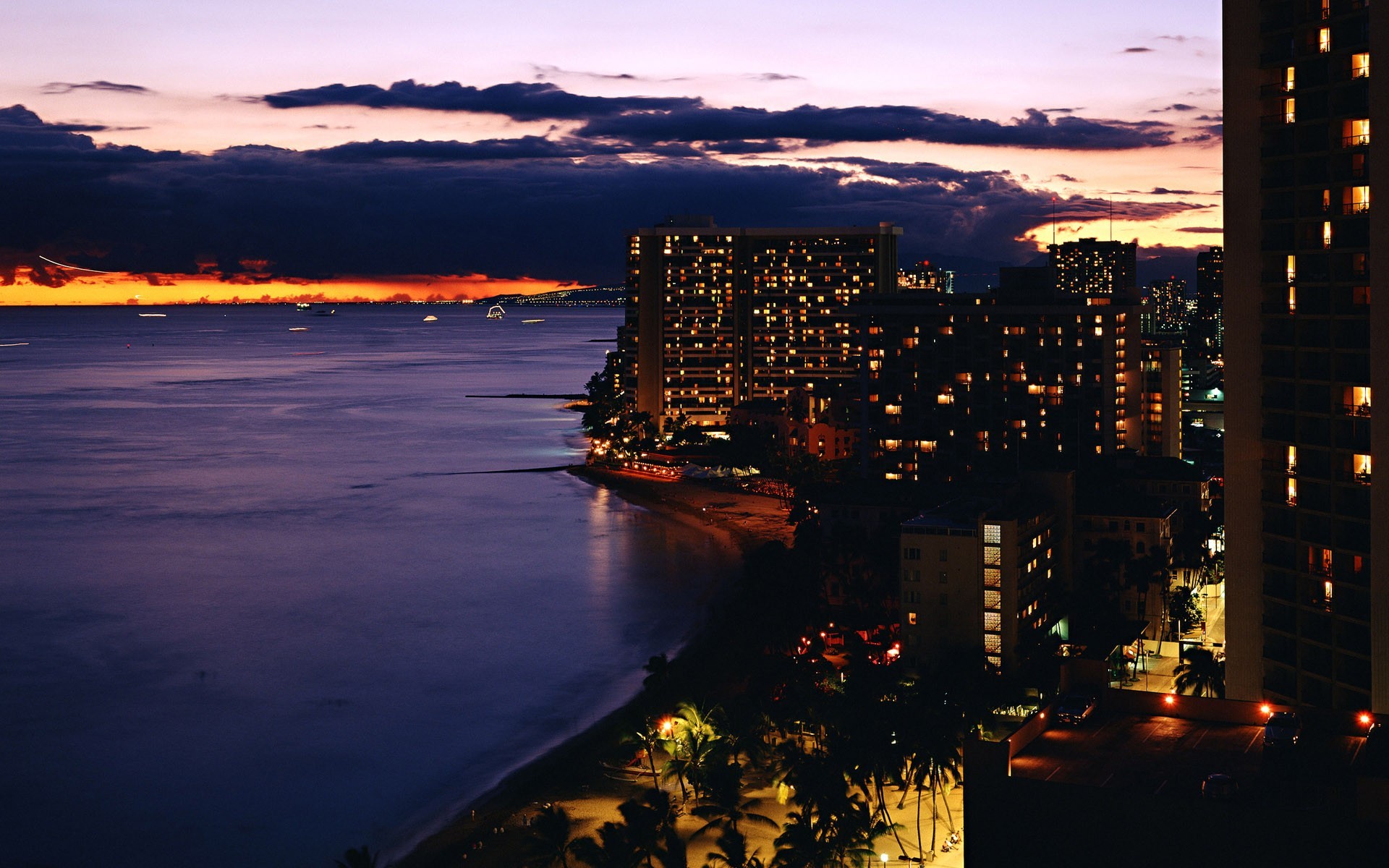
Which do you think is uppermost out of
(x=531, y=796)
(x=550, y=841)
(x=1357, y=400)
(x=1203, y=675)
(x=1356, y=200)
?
(x=1356, y=200)

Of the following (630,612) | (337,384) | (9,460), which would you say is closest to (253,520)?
(630,612)

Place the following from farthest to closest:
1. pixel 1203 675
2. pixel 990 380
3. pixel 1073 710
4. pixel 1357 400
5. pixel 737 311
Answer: pixel 737 311 → pixel 990 380 → pixel 1203 675 → pixel 1357 400 → pixel 1073 710

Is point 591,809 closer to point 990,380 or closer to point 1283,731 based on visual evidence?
point 1283,731

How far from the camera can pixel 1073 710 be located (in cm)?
2084

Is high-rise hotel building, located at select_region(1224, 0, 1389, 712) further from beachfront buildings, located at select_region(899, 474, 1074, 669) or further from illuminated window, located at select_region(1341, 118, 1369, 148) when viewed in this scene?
beachfront buildings, located at select_region(899, 474, 1074, 669)

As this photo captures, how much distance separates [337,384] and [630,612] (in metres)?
126

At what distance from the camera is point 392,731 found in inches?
1427

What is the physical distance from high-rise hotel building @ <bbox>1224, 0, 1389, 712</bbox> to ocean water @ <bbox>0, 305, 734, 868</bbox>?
1847 cm

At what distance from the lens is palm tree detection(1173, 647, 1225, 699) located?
1280 inches

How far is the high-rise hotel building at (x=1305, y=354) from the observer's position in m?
25.9

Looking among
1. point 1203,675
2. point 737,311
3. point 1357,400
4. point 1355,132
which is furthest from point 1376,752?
point 737,311

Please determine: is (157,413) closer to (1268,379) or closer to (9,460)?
(9,460)

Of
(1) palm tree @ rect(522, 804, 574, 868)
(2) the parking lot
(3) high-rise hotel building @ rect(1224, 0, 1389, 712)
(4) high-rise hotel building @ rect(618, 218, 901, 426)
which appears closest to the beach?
(1) palm tree @ rect(522, 804, 574, 868)

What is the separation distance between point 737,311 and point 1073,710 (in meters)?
90.2
